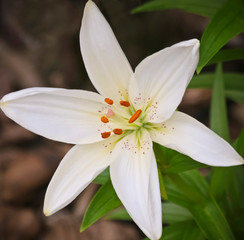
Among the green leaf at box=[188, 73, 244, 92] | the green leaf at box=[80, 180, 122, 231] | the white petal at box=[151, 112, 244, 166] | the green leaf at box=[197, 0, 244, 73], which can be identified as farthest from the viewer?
the green leaf at box=[188, 73, 244, 92]

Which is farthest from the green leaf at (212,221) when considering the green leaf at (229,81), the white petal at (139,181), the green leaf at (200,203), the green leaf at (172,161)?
the green leaf at (229,81)

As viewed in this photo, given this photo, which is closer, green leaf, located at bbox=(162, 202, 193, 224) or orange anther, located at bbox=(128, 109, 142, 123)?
orange anther, located at bbox=(128, 109, 142, 123)

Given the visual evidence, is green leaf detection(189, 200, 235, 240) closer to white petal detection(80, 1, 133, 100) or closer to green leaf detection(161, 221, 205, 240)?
green leaf detection(161, 221, 205, 240)

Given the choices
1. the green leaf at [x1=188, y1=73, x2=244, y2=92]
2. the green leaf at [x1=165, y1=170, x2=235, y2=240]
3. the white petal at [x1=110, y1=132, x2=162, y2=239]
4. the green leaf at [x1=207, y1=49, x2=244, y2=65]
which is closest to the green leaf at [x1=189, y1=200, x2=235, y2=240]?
the green leaf at [x1=165, y1=170, x2=235, y2=240]

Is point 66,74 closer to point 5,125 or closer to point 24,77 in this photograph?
point 24,77

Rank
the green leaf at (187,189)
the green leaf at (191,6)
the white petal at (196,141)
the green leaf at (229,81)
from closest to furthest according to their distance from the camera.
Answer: the white petal at (196,141)
the green leaf at (187,189)
the green leaf at (191,6)
the green leaf at (229,81)

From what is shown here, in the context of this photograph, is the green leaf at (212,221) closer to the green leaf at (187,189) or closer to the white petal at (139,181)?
the green leaf at (187,189)

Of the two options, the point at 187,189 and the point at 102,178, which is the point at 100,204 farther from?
the point at 187,189

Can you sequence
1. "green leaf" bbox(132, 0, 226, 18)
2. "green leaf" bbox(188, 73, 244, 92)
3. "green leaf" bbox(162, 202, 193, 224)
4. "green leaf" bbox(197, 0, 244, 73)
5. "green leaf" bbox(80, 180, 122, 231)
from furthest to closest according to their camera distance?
"green leaf" bbox(188, 73, 244, 92)
"green leaf" bbox(162, 202, 193, 224)
"green leaf" bbox(132, 0, 226, 18)
"green leaf" bbox(80, 180, 122, 231)
"green leaf" bbox(197, 0, 244, 73)
